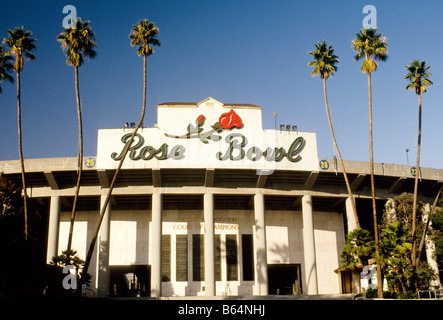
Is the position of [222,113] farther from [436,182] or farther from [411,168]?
[436,182]

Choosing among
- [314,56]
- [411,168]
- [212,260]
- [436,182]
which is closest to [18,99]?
[212,260]

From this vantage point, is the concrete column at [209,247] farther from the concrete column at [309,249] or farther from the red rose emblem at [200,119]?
the concrete column at [309,249]

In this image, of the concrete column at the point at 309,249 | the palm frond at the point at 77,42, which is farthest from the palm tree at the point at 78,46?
the concrete column at the point at 309,249

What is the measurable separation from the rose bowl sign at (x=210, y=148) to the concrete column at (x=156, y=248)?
393 cm

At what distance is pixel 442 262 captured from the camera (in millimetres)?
46594

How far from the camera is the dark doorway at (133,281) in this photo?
51.5 meters

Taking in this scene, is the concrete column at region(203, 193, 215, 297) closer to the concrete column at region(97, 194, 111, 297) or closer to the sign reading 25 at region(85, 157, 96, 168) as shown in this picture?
the concrete column at region(97, 194, 111, 297)

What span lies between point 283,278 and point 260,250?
12.2 m

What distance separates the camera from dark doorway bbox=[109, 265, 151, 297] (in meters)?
51.5

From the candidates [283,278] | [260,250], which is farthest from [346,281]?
[260,250]

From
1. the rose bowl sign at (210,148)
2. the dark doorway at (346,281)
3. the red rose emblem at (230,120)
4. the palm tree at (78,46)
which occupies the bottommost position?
the dark doorway at (346,281)

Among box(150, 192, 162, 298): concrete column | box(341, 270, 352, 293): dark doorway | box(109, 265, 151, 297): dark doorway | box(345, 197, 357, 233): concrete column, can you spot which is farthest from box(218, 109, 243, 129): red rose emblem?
box(341, 270, 352, 293): dark doorway

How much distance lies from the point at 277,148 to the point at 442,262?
68.8ft

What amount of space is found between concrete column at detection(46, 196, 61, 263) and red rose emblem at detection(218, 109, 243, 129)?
18.6 metres
